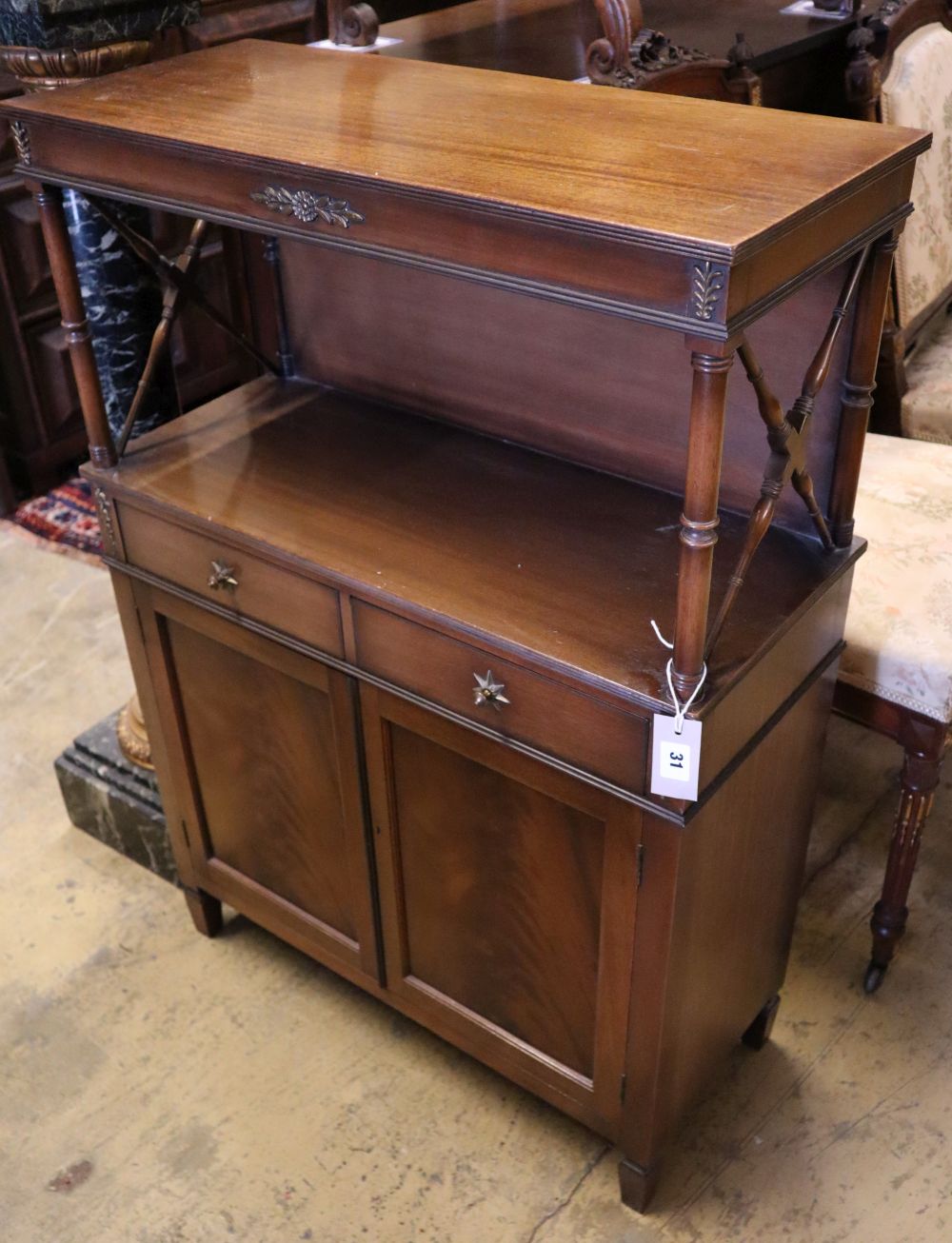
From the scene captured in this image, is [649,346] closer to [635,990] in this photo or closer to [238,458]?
[238,458]

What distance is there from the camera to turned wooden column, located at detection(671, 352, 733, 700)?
1.15 metres

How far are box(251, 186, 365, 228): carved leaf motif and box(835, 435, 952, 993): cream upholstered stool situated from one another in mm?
999

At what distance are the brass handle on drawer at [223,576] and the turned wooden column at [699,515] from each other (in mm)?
675

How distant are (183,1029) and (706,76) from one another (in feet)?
5.94

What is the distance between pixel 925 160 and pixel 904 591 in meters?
1.05

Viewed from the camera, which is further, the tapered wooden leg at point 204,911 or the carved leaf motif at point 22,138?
the tapered wooden leg at point 204,911

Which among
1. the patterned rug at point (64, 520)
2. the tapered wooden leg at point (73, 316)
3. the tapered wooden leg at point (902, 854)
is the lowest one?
the patterned rug at point (64, 520)

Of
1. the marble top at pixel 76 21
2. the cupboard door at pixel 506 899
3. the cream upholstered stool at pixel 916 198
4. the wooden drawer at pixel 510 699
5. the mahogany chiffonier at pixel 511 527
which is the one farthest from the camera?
the cream upholstered stool at pixel 916 198

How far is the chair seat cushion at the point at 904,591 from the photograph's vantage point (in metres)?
1.86

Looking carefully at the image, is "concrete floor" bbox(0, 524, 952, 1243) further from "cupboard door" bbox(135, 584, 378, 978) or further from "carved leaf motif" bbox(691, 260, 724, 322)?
"carved leaf motif" bbox(691, 260, 724, 322)

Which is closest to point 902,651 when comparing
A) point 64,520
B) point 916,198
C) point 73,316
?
point 916,198

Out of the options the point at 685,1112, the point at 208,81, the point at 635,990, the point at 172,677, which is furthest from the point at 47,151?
the point at 685,1112

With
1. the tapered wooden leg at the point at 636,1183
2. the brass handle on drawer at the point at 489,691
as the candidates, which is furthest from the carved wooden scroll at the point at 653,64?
the tapered wooden leg at the point at 636,1183

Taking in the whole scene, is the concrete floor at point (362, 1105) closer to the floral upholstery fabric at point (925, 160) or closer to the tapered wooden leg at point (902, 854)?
the tapered wooden leg at point (902, 854)
